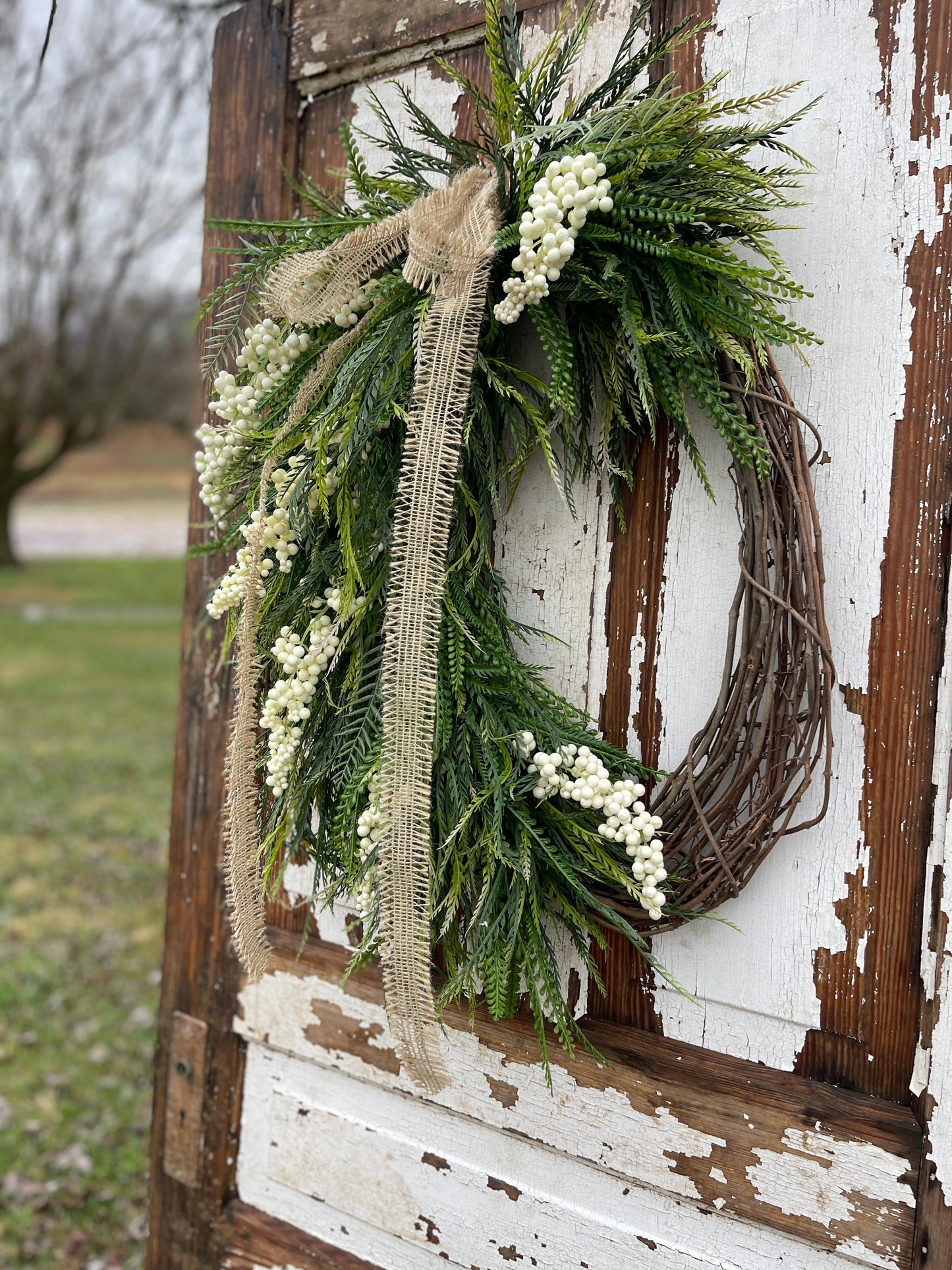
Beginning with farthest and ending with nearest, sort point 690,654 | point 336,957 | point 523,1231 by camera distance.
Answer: point 336,957 < point 523,1231 < point 690,654

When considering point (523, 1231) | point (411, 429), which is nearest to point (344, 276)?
point (411, 429)

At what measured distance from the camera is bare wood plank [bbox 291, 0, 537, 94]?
133 cm

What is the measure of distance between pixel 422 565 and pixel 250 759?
35cm

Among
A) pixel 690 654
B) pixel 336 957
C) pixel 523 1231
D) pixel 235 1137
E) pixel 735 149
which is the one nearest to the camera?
pixel 735 149

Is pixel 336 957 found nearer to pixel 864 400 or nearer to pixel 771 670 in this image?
pixel 771 670

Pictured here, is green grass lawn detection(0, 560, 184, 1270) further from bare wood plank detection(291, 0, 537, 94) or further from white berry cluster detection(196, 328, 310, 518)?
bare wood plank detection(291, 0, 537, 94)

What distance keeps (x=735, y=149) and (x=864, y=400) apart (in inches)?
11.5

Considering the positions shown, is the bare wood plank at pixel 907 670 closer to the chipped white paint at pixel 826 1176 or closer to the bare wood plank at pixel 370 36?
the chipped white paint at pixel 826 1176

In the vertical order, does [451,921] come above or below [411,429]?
below

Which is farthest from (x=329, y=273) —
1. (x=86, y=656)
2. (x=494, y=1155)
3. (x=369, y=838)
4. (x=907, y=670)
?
(x=86, y=656)

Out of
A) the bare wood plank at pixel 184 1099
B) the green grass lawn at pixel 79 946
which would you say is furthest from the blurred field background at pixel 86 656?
the bare wood plank at pixel 184 1099

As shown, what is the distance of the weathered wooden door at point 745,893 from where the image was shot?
1.02 metres

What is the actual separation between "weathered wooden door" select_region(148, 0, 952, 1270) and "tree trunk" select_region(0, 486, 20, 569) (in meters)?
13.4

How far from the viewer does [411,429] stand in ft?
3.52
